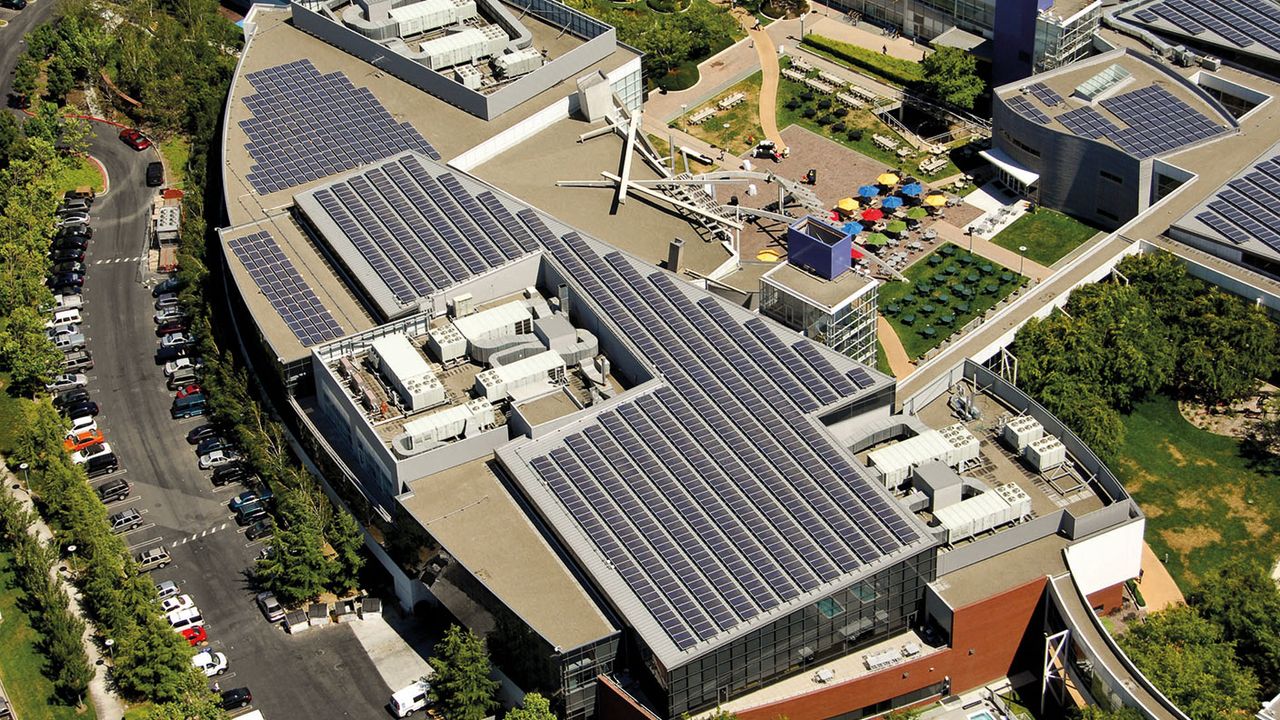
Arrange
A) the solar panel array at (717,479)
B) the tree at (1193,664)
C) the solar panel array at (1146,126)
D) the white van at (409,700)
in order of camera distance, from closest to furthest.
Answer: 1. the tree at (1193,664)
2. the solar panel array at (717,479)
3. the white van at (409,700)
4. the solar panel array at (1146,126)

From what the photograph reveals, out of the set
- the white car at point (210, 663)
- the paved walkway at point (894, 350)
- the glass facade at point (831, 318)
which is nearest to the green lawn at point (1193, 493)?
the paved walkway at point (894, 350)

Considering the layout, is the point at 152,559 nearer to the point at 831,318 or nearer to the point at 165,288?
the point at 165,288

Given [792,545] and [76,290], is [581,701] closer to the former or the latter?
[792,545]

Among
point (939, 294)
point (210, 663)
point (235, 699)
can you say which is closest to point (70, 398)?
point (210, 663)

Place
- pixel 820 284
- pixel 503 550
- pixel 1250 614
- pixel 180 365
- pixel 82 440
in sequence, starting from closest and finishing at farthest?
1. pixel 1250 614
2. pixel 503 550
3. pixel 820 284
4. pixel 82 440
5. pixel 180 365

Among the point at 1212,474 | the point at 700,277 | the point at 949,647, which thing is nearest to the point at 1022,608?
the point at 949,647

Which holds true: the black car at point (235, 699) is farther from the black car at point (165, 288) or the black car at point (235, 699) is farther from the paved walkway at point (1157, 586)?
the paved walkway at point (1157, 586)
